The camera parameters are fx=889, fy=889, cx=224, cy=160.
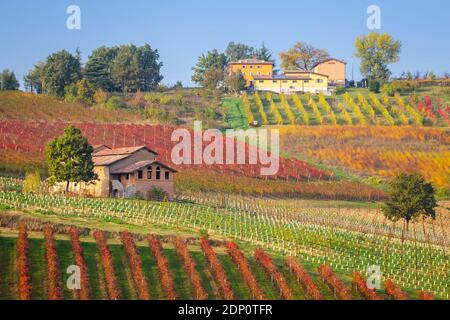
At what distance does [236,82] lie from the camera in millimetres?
108938

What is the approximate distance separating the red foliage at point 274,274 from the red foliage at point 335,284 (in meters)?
1.61

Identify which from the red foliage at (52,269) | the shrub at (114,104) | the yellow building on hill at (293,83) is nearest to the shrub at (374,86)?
the yellow building on hill at (293,83)

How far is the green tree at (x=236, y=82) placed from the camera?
10912 cm

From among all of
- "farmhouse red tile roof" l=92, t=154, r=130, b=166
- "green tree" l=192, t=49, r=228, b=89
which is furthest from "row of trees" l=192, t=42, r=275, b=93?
"farmhouse red tile roof" l=92, t=154, r=130, b=166

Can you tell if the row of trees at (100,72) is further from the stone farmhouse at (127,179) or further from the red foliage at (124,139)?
the stone farmhouse at (127,179)

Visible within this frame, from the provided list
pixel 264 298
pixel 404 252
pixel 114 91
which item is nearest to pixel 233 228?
pixel 404 252

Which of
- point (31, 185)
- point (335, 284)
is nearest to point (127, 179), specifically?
point (31, 185)

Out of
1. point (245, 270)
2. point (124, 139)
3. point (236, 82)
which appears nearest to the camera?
point (245, 270)

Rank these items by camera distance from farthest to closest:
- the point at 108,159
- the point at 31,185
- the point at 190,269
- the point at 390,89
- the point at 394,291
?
the point at 390,89 < the point at 108,159 < the point at 31,185 < the point at 190,269 < the point at 394,291

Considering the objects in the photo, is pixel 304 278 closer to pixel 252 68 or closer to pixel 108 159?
pixel 108 159

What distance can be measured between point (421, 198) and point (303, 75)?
69.1 m

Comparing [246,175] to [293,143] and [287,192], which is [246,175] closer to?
[287,192]

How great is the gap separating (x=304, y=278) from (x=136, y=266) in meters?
5.81
